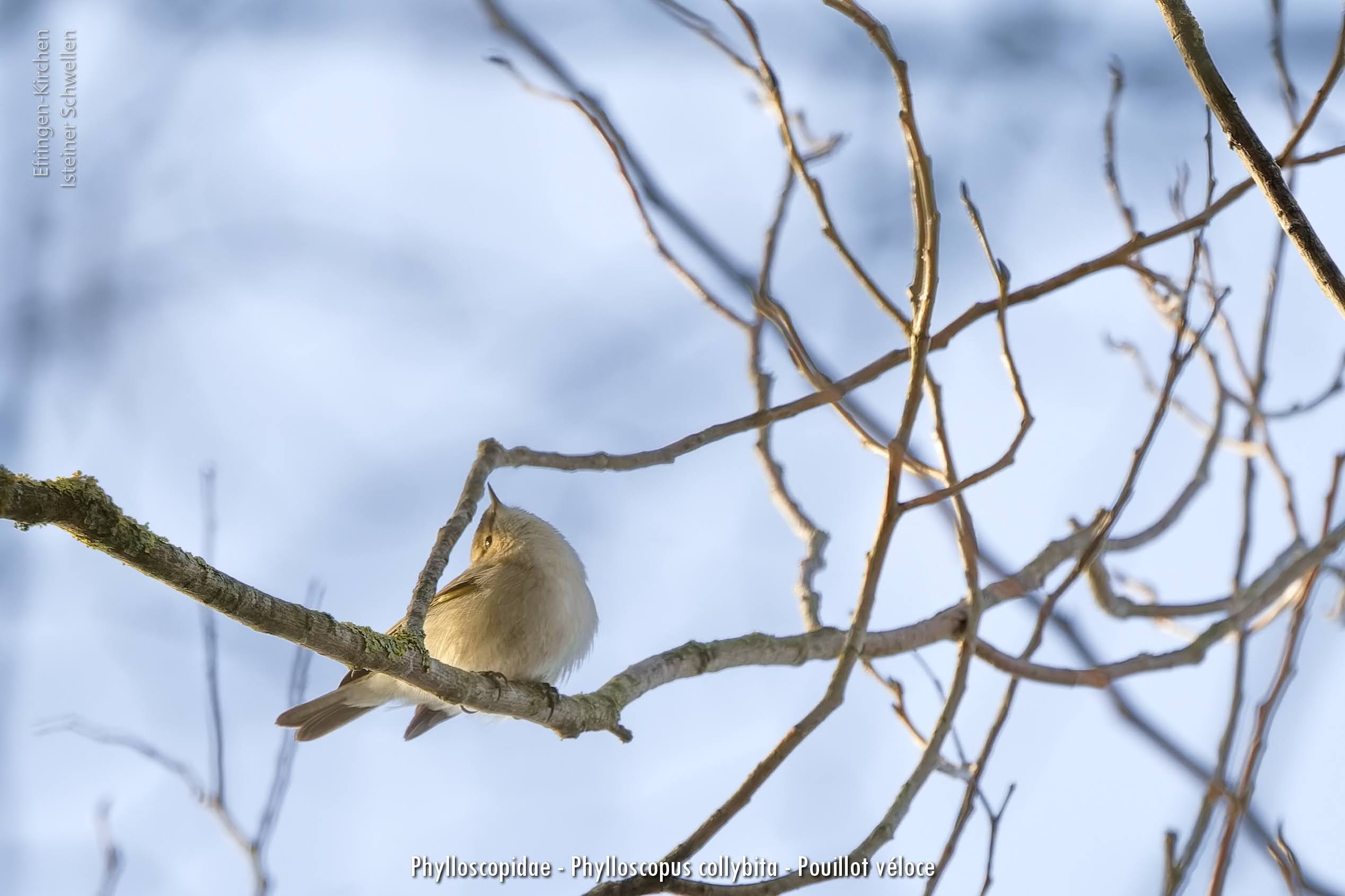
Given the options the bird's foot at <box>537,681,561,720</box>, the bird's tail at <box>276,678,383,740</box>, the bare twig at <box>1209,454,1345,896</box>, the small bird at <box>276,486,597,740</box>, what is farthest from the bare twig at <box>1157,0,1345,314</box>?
the bird's tail at <box>276,678,383,740</box>

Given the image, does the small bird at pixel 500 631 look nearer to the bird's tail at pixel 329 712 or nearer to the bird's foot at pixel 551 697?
the bird's tail at pixel 329 712

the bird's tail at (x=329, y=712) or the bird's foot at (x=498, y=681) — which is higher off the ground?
the bird's tail at (x=329, y=712)

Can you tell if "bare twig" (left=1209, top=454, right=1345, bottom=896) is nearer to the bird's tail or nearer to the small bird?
the small bird

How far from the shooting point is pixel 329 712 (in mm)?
4082

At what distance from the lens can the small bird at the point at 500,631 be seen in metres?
3.63

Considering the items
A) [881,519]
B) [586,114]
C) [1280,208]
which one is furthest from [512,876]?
[1280,208]

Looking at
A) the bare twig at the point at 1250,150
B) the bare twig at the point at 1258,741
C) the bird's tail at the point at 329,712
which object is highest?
the bare twig at the point at 1250,150

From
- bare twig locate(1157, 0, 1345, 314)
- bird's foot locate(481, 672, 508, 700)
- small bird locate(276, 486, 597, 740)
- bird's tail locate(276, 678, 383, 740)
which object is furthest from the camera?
bird's tail locate(276, 678, 383, 740)

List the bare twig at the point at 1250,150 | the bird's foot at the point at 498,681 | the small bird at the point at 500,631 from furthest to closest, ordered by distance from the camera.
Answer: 1. the small bird at the point at 500,631
2. the bird's foot at the point at 498,681
3. the bare twig at the point at 1250,150

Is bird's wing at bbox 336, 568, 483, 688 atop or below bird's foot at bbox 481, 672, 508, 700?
atop

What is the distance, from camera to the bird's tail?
399cm

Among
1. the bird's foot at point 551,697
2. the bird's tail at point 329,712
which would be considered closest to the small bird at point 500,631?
the bird's tail at point 329,712

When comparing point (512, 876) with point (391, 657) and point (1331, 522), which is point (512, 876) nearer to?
point (391, 657)

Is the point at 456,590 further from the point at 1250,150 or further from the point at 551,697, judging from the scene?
the point at 1250,150
